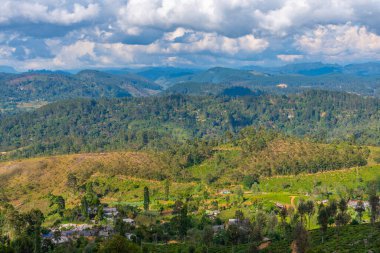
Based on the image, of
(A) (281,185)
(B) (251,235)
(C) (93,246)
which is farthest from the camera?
(A) (281,185)

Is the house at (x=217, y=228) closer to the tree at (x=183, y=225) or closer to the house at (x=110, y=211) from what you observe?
the tree at (x=183, y=225)

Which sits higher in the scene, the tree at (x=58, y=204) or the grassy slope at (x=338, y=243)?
the grassy slope at (x=338, y=243)

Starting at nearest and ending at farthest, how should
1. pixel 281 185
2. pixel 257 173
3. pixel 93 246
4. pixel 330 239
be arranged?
pixel 330 239
pixel 93 246
pixel 281 185
pixel 257 173

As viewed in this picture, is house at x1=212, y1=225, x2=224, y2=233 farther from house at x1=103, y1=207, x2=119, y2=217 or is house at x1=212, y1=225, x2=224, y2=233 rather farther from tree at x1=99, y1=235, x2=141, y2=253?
tree at x1=99, y1=235, x2=141, y2=253

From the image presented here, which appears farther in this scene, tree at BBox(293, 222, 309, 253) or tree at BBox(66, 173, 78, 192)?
tree at BBox(66, 173, 78, 192)

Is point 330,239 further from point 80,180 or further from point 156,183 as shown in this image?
point 80,180

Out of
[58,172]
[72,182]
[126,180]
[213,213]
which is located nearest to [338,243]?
[213,213]

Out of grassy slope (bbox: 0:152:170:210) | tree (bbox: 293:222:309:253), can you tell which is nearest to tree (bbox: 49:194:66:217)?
grassy slope (bbox: 0:152:170:210)

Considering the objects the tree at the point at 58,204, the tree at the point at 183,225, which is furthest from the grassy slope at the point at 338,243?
the tree at the point at 58,204

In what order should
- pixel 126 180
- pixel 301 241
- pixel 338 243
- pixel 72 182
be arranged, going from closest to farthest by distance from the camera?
pixel 301 241, pixel 338 243, pixel 72 182, pixel 126 180

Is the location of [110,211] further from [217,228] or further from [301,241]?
[301,241]

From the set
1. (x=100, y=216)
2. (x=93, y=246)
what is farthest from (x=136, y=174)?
(x=93, y=246)
